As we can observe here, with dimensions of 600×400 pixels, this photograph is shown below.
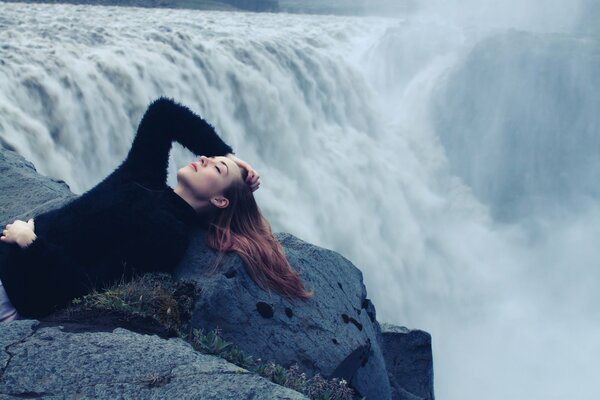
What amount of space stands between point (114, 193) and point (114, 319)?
0.70m

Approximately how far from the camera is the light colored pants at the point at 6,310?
347 cm

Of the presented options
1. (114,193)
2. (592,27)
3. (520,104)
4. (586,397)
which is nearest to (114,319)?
(114,193)

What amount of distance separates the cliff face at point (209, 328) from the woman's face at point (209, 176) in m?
0.24

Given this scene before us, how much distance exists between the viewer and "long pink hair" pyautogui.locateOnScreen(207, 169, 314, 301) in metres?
3.90

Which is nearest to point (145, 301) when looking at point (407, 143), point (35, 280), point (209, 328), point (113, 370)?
point (209, 328)

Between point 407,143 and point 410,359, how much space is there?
1189cm

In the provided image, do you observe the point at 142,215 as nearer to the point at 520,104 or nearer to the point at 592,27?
the point at 520,104

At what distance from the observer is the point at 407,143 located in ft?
59.1

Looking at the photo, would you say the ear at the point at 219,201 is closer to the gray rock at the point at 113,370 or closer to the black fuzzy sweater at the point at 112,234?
the black fuzzy sweater at the point at 112,234

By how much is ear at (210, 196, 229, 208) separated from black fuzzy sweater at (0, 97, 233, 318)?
5.0 inches

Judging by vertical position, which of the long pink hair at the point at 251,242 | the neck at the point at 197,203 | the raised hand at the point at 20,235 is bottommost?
the raised hand at the point at 20,235

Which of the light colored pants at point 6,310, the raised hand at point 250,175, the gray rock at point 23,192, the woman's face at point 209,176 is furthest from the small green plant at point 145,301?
the gray rock at point 23,192

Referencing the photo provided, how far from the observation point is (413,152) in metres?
17.8

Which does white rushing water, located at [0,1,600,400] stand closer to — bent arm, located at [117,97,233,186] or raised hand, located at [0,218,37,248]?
bent arm, located at [117,97,233,186]
